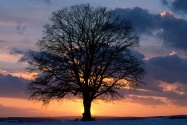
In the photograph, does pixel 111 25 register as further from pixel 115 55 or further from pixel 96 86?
pixel 96 86

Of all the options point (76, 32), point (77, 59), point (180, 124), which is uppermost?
point (76, 32)

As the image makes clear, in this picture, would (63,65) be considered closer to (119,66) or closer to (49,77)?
(49,77)

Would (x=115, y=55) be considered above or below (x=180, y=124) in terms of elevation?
above

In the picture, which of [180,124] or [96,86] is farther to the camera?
[96,86]

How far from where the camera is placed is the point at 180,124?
107 ft

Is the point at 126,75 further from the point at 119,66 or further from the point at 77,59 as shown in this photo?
the point at 77,59

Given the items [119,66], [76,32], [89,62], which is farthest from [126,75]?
[76,32]

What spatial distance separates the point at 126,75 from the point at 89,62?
4.76m

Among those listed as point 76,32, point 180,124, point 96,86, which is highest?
point 76,32

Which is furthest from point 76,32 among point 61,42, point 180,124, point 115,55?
point 180,124

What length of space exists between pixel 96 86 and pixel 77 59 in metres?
3.91

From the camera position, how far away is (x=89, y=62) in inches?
1868

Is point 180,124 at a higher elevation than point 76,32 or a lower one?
lower

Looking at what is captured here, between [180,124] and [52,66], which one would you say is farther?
[52,66]
